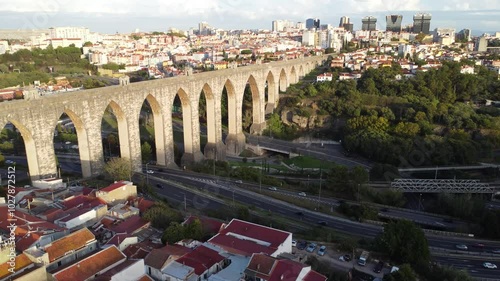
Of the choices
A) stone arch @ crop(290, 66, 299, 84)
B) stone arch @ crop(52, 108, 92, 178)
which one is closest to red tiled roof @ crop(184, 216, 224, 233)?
stone arch @ crop(52, 108, 92, 178)

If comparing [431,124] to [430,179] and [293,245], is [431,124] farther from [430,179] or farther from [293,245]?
[293,245]

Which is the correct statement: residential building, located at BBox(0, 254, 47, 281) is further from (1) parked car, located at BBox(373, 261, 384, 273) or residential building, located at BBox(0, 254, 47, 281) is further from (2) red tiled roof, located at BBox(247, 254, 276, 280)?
(1) parked car, located at BBox(373, 261, 384, 273)

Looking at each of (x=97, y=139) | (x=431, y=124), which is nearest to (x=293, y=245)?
(x=97, y=139)

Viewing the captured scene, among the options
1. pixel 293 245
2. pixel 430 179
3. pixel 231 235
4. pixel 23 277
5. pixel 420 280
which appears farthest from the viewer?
pixel 430 179

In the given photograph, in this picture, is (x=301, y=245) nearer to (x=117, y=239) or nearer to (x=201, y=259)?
(x=201, y=259)

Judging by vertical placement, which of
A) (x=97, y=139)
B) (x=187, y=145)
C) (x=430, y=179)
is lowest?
(x=430, y=179)
